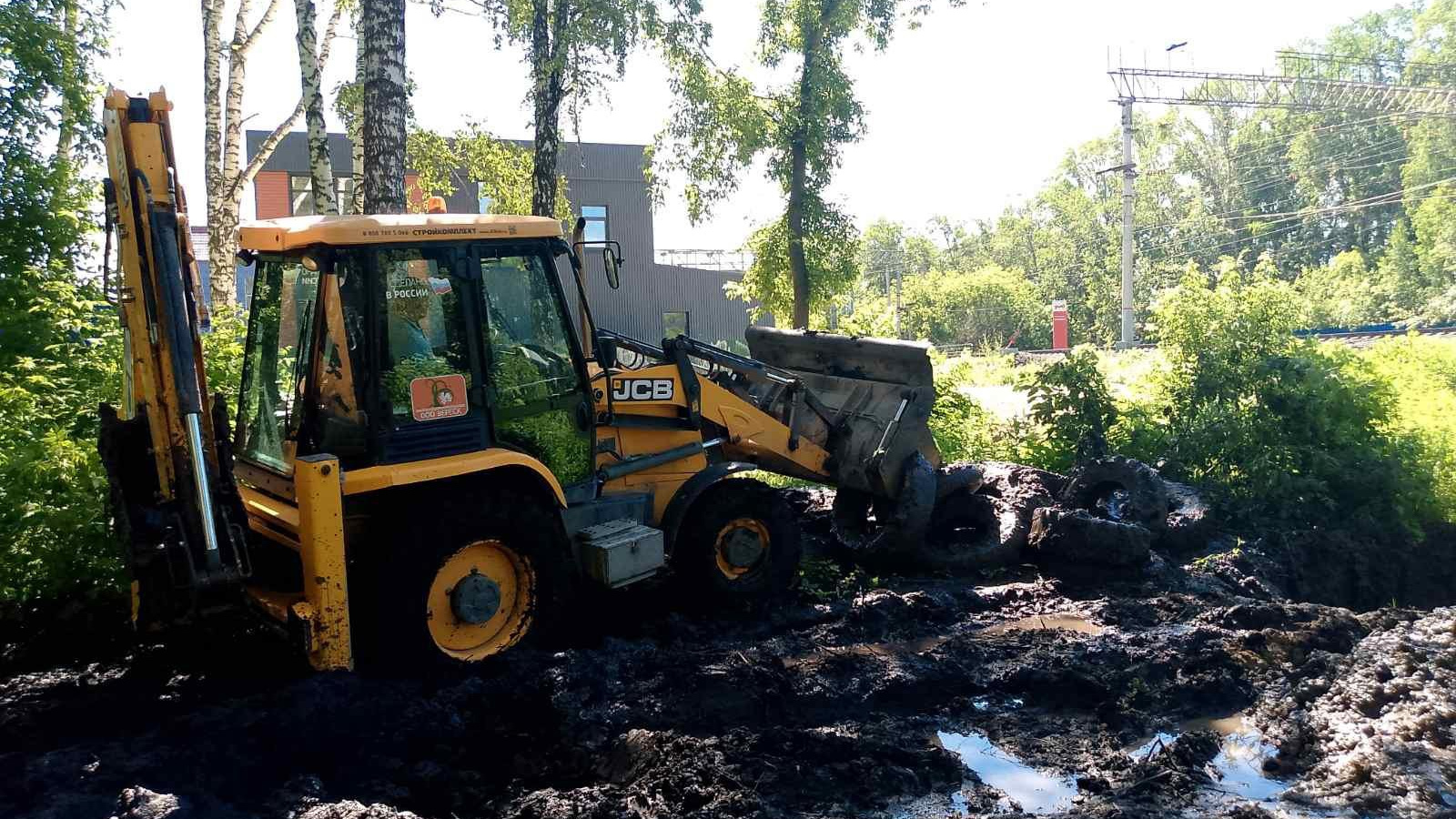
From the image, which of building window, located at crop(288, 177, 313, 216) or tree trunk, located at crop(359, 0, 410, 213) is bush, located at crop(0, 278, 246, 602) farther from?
building window, located at crop(288, 177, 313, 216)

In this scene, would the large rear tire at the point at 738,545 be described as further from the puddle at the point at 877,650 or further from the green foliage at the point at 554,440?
the green foliage at the point at 554,440

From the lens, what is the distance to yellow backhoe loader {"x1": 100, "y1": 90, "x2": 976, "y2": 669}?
17.1 ft

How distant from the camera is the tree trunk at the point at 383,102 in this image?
9352 millimetres

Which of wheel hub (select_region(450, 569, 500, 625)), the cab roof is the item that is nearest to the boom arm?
the cab roof

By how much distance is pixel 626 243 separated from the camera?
100 feet

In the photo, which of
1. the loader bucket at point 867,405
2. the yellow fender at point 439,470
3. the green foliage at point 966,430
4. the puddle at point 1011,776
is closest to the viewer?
the puddle at point 1011,776

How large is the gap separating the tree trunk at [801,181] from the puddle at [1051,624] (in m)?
8.33

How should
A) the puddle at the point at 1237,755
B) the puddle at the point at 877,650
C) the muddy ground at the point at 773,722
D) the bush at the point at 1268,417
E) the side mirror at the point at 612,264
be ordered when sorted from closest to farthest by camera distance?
the muddy ground at the point at 773,722 → the puddle at the point at 1237,755 → the side mirror at the point at 612,264 → the puddle at the point at 877,650 → the bush at the point at 1268,417

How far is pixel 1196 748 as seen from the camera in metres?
5.20

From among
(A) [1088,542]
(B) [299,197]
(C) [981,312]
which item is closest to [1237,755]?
(A) [1088,542]

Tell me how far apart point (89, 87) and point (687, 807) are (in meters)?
8.77

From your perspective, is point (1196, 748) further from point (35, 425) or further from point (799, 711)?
point (35, 425)

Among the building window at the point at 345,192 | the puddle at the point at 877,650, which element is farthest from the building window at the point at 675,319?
the puddle at the point at 877,650

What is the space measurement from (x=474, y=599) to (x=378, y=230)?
6.55ft
